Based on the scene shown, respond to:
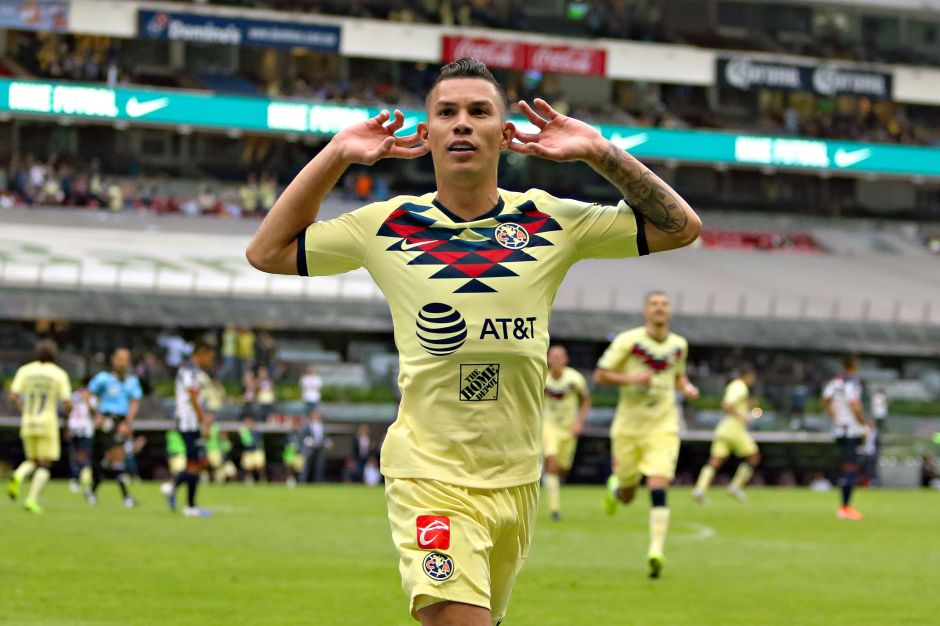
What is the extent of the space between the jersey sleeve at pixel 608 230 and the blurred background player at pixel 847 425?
768 inches

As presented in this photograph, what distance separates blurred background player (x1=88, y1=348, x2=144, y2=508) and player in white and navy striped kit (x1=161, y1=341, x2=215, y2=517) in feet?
6.68

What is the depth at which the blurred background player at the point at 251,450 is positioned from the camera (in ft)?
107

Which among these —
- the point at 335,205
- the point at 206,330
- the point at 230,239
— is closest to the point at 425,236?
the point at 206,330

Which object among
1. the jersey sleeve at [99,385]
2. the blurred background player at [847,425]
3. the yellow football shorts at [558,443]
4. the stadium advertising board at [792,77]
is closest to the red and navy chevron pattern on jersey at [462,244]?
the yellow football shorts at [558,443]

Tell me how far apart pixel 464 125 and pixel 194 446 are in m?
16.1

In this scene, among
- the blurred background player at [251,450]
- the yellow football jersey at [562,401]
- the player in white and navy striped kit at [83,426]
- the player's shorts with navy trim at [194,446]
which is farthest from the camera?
the blurred background player at [251,450]

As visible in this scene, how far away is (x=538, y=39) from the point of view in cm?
5928

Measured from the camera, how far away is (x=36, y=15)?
53.1 m

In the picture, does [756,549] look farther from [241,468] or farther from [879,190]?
[879,190]

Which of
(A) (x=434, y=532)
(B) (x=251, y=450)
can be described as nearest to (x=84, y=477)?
(B) (x=251, y=450)

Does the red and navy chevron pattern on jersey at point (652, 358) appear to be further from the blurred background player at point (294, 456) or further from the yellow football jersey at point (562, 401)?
the blurred background player at point (294, 456)

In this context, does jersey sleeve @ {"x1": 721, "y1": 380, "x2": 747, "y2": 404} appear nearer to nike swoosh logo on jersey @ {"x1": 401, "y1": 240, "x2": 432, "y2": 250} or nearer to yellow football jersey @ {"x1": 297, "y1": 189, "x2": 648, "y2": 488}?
yellow football jersey @ {"x1": 297, "y1": 189, "x2": 648, "y2": 488}

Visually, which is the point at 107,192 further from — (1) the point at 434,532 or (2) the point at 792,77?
(1) the point at 434,532

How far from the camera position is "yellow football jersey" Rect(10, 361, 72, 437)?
22125 millimetres
